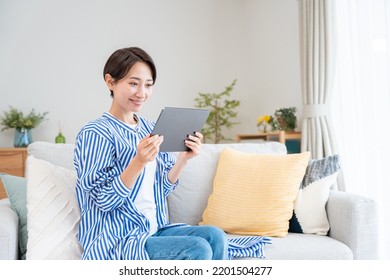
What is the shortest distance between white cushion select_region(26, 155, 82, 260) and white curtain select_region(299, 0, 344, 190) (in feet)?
7.23

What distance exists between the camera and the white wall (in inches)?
173

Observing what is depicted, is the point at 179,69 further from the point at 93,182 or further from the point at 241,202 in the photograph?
the point at 93,182

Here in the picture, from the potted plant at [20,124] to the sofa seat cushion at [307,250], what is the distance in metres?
3.00

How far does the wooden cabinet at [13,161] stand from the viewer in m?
3.99

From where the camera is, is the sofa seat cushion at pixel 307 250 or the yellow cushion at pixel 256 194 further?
the yellow cushion at pixel 256 194

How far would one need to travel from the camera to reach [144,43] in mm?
4641

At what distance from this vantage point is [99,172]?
153 centimetres

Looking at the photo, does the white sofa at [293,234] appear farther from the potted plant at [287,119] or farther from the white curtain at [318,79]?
the potted plant at [287,119]

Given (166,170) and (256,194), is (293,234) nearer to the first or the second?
(256,194)

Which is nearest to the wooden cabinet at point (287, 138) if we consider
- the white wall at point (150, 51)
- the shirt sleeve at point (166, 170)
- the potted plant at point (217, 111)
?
the white wall at point (150, 51)

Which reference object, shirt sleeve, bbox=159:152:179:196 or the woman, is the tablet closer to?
the woman

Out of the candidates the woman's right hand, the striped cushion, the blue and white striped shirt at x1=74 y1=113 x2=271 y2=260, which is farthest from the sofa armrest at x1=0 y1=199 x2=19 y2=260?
the striped cushion
